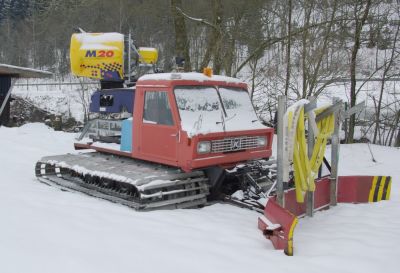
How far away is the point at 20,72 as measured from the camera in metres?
21.9

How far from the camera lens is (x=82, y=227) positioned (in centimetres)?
481

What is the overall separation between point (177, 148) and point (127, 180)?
85cm

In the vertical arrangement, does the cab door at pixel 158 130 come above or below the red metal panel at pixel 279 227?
above

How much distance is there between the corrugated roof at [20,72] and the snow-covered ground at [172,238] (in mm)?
15372

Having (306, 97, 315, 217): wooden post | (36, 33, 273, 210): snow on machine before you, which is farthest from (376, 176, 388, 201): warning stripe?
(36, 33, 273, 210): snow on machine

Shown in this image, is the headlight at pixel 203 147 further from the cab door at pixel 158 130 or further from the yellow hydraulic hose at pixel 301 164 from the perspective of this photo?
the yellow hydraulic hose at pixel 301 164

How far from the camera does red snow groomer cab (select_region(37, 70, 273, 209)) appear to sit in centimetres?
649

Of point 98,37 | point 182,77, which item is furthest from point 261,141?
point 98,37

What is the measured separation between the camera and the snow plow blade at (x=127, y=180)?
20.3 ft

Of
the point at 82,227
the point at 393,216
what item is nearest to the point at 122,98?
the point at 82,227

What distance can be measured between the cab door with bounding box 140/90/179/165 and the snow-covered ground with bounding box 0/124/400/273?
1017 mm

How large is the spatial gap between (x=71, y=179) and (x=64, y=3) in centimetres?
5213

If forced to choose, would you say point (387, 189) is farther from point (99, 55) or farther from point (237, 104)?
point (99, 55)

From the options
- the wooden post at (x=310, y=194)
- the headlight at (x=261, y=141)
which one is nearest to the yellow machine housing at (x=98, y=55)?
the headlight at (x=261, y=141)
